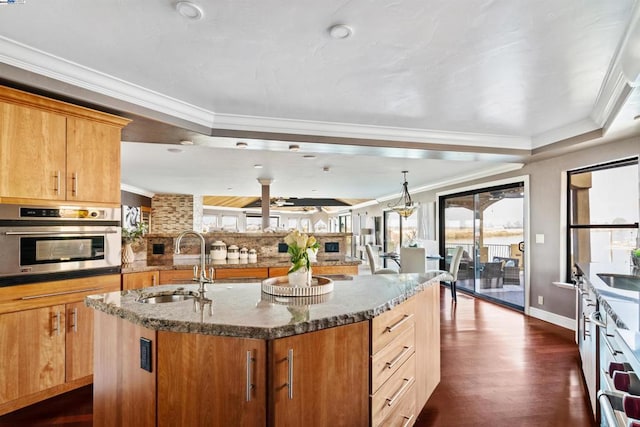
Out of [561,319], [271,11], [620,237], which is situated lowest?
[561,319]

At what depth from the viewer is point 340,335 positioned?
1.49m

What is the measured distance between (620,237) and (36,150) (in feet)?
18.0

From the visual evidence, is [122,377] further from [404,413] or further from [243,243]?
[243,243]

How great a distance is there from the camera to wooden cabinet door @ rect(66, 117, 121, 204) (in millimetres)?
2486

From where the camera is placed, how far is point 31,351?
2348 millimetres

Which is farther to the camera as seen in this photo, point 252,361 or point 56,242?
point 56,242

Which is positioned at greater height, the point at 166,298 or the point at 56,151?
the point at 56,151

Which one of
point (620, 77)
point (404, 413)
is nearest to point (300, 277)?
point (404, 413)

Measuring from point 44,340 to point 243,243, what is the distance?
2511 millimetres

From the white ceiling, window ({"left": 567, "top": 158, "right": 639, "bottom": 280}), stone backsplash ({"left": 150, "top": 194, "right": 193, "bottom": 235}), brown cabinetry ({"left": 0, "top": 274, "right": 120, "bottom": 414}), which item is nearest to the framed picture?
stone backsplash ({"left": 150, "top": 194, "right": 193, "bottom": 235})

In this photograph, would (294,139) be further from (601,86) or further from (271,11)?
(601,86)

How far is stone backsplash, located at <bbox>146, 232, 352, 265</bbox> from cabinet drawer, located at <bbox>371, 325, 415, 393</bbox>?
2.83 meters

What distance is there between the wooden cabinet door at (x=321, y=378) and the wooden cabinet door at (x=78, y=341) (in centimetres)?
209

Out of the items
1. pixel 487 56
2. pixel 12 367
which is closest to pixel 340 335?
pixel 487 56
